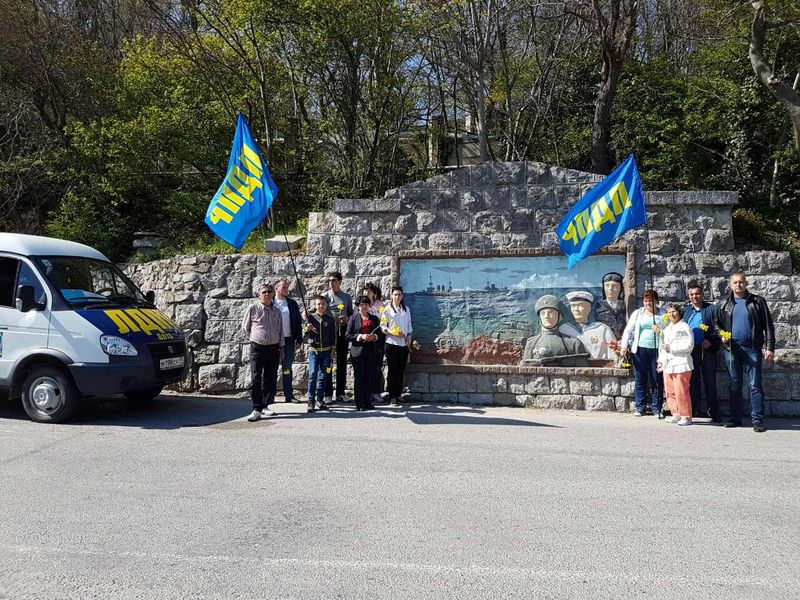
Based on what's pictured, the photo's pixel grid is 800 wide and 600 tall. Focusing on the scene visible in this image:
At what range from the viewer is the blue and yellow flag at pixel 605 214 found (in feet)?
27.3

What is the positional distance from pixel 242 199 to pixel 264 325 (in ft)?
6.65

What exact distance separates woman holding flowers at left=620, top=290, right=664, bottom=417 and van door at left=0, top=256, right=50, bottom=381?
793cm

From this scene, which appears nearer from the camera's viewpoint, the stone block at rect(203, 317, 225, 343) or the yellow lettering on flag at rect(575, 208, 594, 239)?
the yellow lettering on flag at rect(575, 208, 594, 239)

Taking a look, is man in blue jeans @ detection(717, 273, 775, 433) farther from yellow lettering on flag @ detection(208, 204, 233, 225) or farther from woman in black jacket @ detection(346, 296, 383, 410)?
yellow lettering on flag @ detection(208, 204, 233, 225)

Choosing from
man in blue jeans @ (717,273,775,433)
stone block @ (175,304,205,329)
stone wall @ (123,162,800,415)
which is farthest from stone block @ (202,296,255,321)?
man in blue jeans @ (717,273,775,433)

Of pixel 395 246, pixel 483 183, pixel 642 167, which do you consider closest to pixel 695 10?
pixel 642 167

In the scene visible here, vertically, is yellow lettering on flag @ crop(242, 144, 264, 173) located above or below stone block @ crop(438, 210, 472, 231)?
above

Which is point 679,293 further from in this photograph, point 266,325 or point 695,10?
point 695,10

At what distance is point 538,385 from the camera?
30.6 ft

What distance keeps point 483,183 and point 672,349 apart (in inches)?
150

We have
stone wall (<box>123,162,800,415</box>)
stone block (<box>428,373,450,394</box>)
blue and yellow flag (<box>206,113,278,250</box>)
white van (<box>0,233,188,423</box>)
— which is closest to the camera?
white van (<box>0,233,188,423</box>)

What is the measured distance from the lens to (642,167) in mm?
14617

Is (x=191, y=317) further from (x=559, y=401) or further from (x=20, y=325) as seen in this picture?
(x=559, y=401)

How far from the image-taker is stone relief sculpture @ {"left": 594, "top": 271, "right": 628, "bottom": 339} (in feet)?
29.9
